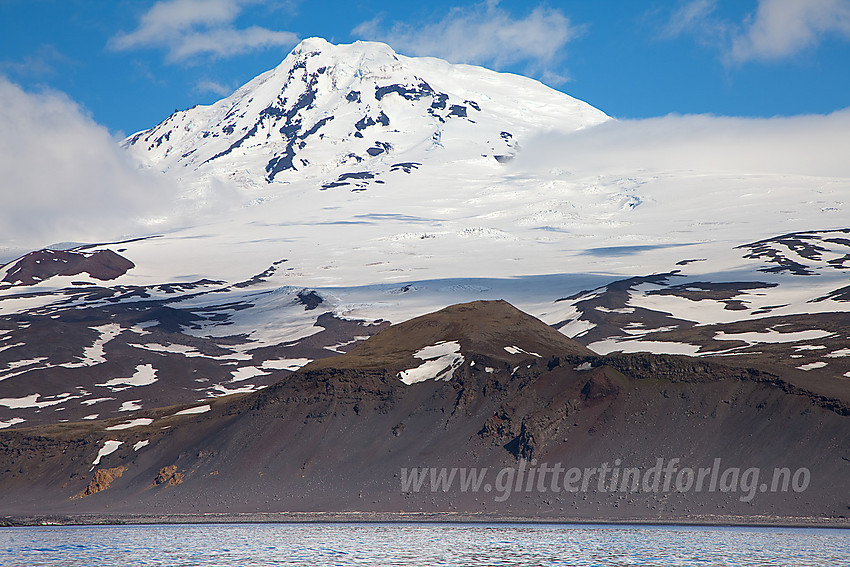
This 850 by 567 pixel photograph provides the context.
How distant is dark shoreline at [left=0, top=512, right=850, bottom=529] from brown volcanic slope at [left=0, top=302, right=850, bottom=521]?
0.89 m

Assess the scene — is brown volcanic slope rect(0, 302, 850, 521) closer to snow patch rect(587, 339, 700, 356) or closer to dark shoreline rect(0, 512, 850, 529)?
dark shoreline rect(0, 512, 850, 529)

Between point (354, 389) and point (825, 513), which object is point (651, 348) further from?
point (825, 513)

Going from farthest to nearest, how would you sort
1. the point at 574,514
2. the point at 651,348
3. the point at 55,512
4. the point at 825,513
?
the point at 651,348 → the point at 55,512 → the point at 574,514 → the point at 825,513

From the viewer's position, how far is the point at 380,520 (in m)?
79.7

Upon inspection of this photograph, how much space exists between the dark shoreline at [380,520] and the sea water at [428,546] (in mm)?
1983

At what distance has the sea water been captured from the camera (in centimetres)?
5634

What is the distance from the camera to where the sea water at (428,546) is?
56.3m

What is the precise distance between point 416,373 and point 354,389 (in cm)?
679

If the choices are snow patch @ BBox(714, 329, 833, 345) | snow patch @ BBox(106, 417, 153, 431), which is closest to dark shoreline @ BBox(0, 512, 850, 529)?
snow patch @ BBox(106, 417, 153, 431)

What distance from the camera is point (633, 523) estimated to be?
245 ft

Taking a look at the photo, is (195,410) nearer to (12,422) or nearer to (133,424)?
(133,424)

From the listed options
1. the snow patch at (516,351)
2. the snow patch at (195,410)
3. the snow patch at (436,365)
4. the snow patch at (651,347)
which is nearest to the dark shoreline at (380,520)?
the snow patch at (436,365)

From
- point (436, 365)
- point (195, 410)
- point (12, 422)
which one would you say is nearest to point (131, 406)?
point (12, 422)

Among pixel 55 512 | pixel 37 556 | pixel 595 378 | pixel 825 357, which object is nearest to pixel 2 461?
pixel 55 512
